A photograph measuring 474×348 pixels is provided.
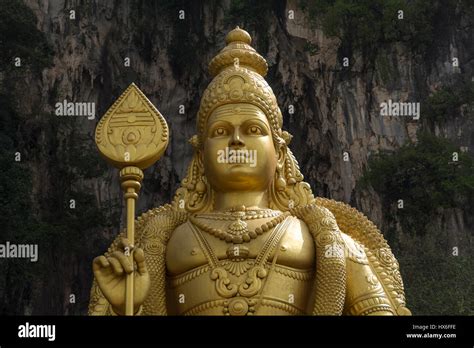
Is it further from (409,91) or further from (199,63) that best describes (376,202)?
(199,63)

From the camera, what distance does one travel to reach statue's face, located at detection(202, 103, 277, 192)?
748cm

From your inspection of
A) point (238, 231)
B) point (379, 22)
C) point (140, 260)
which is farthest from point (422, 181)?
point (140, 260)

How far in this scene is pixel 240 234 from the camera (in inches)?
285

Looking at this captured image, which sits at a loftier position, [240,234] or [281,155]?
[281,155]

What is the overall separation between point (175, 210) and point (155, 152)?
1033 mm

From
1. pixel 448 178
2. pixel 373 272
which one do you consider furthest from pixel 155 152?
pixel 448 178

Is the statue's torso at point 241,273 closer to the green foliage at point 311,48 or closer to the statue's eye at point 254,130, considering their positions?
the statue's eye at point 254,130

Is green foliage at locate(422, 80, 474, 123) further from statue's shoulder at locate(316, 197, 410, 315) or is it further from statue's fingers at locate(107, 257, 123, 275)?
statue's fingers at locate(107, 257, 123, 275)

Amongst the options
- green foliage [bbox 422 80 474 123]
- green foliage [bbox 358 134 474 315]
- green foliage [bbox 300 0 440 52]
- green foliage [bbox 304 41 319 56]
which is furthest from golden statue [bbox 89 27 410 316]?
green foliage [bbox 304 41 319 56]

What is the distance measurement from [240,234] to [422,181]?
11021mm

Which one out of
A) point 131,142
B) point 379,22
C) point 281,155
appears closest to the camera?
point 131,142

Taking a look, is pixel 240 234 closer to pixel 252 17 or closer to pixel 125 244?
pixel 125 244

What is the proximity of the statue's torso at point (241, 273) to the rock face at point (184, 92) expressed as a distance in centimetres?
1013

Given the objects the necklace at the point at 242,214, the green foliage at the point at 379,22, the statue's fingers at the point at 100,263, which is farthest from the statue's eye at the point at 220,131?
the green foliage at the point at 379,22
